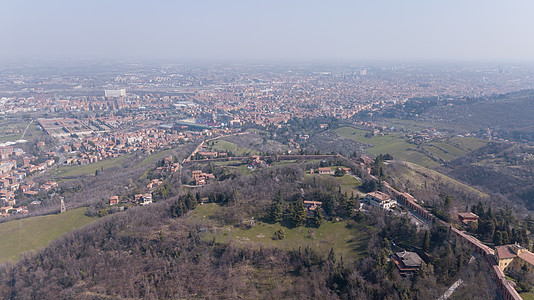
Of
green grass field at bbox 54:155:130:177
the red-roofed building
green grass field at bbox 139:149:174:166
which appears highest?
the red-roofed building

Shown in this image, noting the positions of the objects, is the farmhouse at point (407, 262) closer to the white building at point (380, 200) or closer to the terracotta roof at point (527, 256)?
the terracotta roof at point (527, 256)

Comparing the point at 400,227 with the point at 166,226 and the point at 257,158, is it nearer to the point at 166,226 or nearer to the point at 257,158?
the point at 166,226

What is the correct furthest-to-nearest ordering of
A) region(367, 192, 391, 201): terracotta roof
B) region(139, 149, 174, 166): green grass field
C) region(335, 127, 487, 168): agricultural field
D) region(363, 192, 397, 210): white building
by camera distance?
region(335, 127, 487, 168): agricultural field < region(139, 149, 174, 166): green grass field < region(367, 192, 391, 201): terracotta roof < region(363, 192, 397, 210): white building

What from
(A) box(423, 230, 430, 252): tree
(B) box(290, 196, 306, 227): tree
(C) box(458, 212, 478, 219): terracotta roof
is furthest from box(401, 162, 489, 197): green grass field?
(A) box(423, 230, 430, 252): tree

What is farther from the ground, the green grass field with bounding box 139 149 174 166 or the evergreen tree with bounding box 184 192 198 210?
the evergreen tree with bounding box 184 192 198 210

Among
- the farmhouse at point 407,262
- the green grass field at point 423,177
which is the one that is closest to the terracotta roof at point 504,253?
the farmhouse at point 407,262

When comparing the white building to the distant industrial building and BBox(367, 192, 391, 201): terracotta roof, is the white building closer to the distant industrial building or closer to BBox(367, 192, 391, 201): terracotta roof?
BBox(367, 192, 391, 201): terracotta roof

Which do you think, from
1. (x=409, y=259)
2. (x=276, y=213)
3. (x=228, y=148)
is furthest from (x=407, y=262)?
(x=228, y=148)
